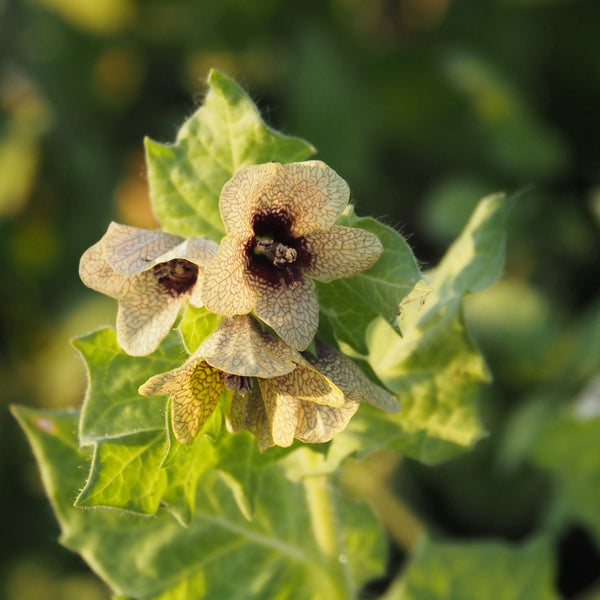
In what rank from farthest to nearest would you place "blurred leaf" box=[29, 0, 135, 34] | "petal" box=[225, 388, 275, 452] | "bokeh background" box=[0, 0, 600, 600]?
"blurred leaf" box=[29, 0, 135, 34], "bokeh background" box=[0, 0, 600, 600], "petal" box=[225, 388, 275, 452]

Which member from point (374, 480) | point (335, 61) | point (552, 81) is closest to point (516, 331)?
point (374, 480)

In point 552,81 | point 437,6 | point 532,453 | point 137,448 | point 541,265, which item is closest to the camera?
point 137,448

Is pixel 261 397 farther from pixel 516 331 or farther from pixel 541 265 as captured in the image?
pixel 541 265

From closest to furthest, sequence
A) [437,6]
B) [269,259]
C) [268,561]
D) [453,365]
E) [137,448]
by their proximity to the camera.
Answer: [269,259] → [137,448] → [453,365] → [268,561] → [437,6]

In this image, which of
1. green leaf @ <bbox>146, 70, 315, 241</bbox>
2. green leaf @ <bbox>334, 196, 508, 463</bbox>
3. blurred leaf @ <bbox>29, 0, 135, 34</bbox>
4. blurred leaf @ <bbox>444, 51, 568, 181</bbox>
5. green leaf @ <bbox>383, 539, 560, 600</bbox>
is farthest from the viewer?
blurred leaf @ <bbox>29, 0, 135, 34</bbox>

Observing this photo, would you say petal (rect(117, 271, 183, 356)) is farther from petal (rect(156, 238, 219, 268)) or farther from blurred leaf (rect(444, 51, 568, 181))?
blurred leaf (rect(444, 51, 568, 181))

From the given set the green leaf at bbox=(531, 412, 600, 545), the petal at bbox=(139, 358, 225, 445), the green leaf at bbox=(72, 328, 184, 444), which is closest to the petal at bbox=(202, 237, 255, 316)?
the petal at bbox=(139, 358, 225, 445)

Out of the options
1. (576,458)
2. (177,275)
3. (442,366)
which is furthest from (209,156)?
(576,458)
